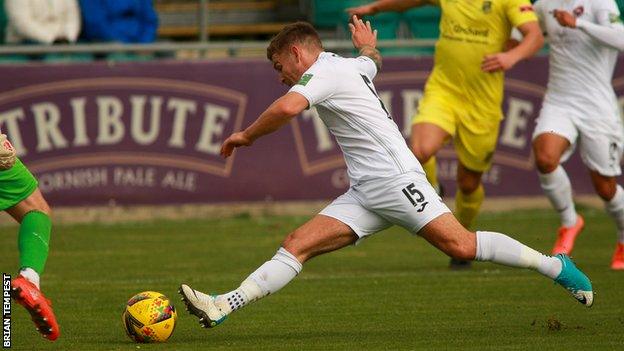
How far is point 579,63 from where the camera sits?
12.7 metres

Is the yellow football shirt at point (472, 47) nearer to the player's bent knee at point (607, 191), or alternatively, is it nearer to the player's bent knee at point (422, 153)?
the player's bent knee at point (422, 153)

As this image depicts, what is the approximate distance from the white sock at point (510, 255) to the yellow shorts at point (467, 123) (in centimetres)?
361

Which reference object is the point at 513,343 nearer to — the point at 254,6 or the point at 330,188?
the point at 330,188

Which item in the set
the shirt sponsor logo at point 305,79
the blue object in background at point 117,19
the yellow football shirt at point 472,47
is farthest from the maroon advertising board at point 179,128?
the shirt sponsor logo at point 305,79

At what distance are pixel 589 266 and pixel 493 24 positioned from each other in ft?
7.48

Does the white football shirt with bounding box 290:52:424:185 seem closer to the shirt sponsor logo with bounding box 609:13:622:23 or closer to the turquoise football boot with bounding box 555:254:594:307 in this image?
the turquoise football boot with bounding box 555:254:594:307

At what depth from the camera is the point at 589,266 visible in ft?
42.2

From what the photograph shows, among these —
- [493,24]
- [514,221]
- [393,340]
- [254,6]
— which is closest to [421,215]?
[393,340]

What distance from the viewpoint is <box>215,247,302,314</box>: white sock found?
28.4 feet

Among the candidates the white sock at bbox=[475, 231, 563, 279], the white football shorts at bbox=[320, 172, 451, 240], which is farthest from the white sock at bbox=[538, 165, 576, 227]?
the white football shorts at bbox=[320, 172, 451, 240]

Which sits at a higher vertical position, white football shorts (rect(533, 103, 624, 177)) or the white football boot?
the white football boot

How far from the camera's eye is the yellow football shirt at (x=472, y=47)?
12570mm

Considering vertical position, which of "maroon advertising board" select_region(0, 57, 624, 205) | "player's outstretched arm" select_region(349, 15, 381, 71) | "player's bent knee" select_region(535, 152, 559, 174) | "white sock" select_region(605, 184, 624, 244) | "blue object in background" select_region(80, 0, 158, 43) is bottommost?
"maroon advertising board" select_region(0, 57, 624, 205)

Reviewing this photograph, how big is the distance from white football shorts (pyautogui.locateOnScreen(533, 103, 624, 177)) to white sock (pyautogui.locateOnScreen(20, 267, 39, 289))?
205 inches
